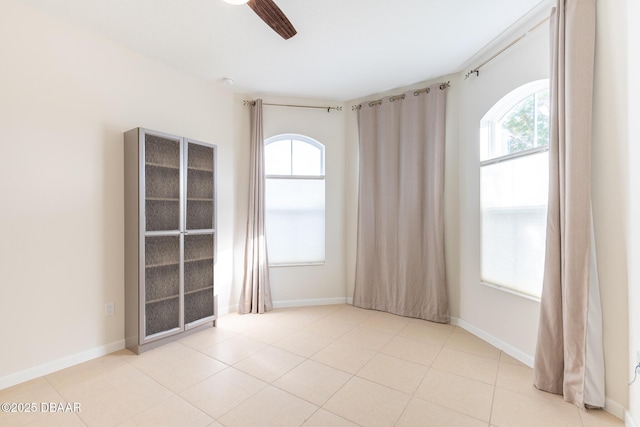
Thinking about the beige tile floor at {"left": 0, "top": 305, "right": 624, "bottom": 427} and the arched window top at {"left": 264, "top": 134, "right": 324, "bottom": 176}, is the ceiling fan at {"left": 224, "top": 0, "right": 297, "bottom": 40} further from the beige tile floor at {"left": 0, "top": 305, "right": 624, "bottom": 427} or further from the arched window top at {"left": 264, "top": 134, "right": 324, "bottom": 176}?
the beige tile floor at {"left": 0, "top": 305, "right": 624, "bottom": 427}

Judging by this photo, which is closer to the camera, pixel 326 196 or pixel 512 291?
pixel 512 291

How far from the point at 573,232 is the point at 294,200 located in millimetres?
2998

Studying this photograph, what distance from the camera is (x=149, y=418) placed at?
1.78 meters

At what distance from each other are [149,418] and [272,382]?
31.3 inches

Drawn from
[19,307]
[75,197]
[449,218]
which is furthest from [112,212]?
[449,218]

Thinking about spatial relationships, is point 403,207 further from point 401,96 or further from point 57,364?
point 57,364

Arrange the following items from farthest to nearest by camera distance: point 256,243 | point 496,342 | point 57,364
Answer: point 256,243, point 496,342, point 57,364

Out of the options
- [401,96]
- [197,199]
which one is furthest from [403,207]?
[197,199]

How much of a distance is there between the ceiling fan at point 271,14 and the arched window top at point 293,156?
2.04 m

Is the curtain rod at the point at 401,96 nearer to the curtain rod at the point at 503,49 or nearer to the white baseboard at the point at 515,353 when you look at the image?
the curtain rod at the point at 503,49

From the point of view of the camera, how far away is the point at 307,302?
13.3 ft

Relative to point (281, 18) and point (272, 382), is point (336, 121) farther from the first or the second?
point (272, 382)

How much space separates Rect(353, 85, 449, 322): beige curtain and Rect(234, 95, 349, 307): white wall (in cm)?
32

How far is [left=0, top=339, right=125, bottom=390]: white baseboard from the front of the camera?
212cm
